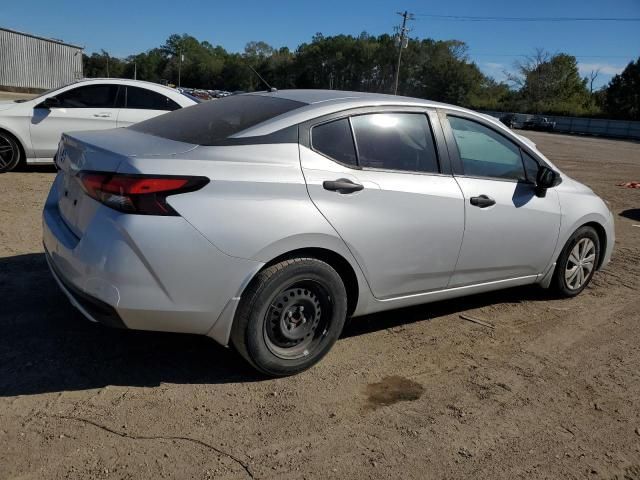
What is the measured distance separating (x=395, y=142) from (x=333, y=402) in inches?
68.3

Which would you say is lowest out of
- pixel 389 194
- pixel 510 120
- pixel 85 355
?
pixel 85 355

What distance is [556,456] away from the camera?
292cm

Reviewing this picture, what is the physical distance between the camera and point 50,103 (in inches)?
359

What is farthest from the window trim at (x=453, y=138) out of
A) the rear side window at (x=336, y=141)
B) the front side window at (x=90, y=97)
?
the front side window at (x=90, y=97)

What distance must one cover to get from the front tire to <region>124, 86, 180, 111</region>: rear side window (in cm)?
702

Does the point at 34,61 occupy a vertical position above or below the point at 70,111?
above

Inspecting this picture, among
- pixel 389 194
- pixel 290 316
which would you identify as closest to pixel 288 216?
pixel 290 316

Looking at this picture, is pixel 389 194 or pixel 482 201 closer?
pixel 389 194

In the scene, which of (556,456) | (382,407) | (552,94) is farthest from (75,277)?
(552,94)

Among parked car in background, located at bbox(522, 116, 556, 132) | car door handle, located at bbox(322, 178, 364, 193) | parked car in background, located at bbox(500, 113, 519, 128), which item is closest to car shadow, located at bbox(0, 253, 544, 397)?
car door handle, located at bbox(322, 178, 364, 193)

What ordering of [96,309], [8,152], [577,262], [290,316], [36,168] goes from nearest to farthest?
[96,309] → [290,316] → [577,262] → [8,152] → [36,168]

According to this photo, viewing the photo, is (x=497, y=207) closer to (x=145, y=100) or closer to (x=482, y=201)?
(x=482, y=201)

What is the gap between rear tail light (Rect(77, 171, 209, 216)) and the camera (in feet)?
9.50

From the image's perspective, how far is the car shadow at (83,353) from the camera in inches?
128
